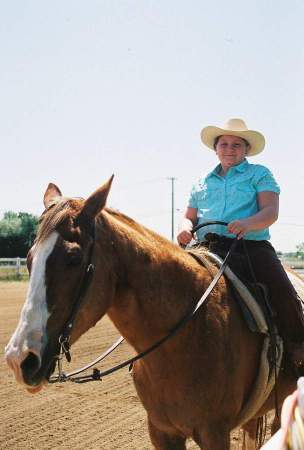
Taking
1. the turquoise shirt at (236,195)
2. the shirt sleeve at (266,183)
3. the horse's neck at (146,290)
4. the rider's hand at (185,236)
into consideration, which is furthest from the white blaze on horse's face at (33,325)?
the shirt sleeve at (266,183)

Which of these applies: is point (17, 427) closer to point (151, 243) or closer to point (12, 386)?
point (12, 386)

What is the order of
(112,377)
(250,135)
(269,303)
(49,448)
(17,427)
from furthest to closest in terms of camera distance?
1. (112,377)
2. (17,427)
3. (49,448)
4. (250,135)
5. (269,303)

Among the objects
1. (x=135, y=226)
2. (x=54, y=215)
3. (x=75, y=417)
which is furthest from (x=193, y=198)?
(x=75, y=417)

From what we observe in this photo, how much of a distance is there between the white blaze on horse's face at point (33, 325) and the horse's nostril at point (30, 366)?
0.08 ft

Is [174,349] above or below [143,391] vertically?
above

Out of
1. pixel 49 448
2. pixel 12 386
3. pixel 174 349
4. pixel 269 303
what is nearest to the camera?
pixel 174 349

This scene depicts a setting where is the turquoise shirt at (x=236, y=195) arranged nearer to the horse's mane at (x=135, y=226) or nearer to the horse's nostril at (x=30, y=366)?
the horse's mane at (x=135, y=226)

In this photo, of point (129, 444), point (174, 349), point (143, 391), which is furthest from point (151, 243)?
point (129, 444)

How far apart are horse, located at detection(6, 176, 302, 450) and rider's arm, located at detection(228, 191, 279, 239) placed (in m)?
0.37

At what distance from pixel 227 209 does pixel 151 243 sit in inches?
39.4

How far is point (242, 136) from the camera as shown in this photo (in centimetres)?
444

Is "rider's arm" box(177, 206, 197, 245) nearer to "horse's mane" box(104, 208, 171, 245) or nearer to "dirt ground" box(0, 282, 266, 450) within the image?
"horse's mane" box(104, 208, 171, 245)

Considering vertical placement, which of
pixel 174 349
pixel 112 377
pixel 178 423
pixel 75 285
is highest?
pixel 75 285

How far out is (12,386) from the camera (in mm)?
7398
